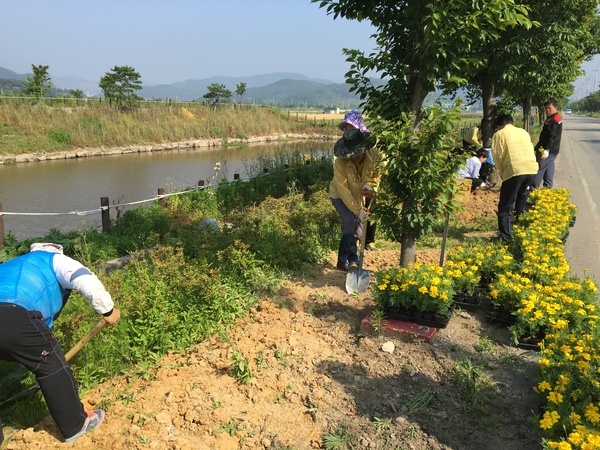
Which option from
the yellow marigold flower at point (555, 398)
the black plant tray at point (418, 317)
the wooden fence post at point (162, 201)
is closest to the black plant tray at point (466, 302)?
the black plant tray at point (418, 317)

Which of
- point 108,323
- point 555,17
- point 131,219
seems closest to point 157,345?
point 108,323

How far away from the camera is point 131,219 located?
9.11 metres

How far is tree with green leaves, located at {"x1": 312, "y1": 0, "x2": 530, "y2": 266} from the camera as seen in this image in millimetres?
3857

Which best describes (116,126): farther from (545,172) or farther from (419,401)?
(419,401)

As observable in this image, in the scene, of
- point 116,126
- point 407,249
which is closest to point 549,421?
point 407,249

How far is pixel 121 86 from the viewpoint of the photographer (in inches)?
1423

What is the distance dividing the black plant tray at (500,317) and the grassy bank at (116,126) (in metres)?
24.3

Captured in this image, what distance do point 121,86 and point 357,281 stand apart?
36.0 metres

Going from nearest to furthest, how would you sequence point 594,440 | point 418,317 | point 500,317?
point 594,440, point 418,317, point 500,317

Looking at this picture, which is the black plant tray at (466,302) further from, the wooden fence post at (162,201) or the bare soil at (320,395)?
the wooden fence post at (162,201)

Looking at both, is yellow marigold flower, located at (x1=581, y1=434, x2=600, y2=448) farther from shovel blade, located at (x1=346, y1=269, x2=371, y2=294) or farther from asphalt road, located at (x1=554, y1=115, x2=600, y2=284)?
asphalt road, located at (x1=554, y1=115, x2=600, y2=284)

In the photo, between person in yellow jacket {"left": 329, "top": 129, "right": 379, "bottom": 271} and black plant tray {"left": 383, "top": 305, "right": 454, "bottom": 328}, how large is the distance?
1089 millimetres

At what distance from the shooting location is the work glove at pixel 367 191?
16.1 ft

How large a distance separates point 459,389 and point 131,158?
24.6 metres
